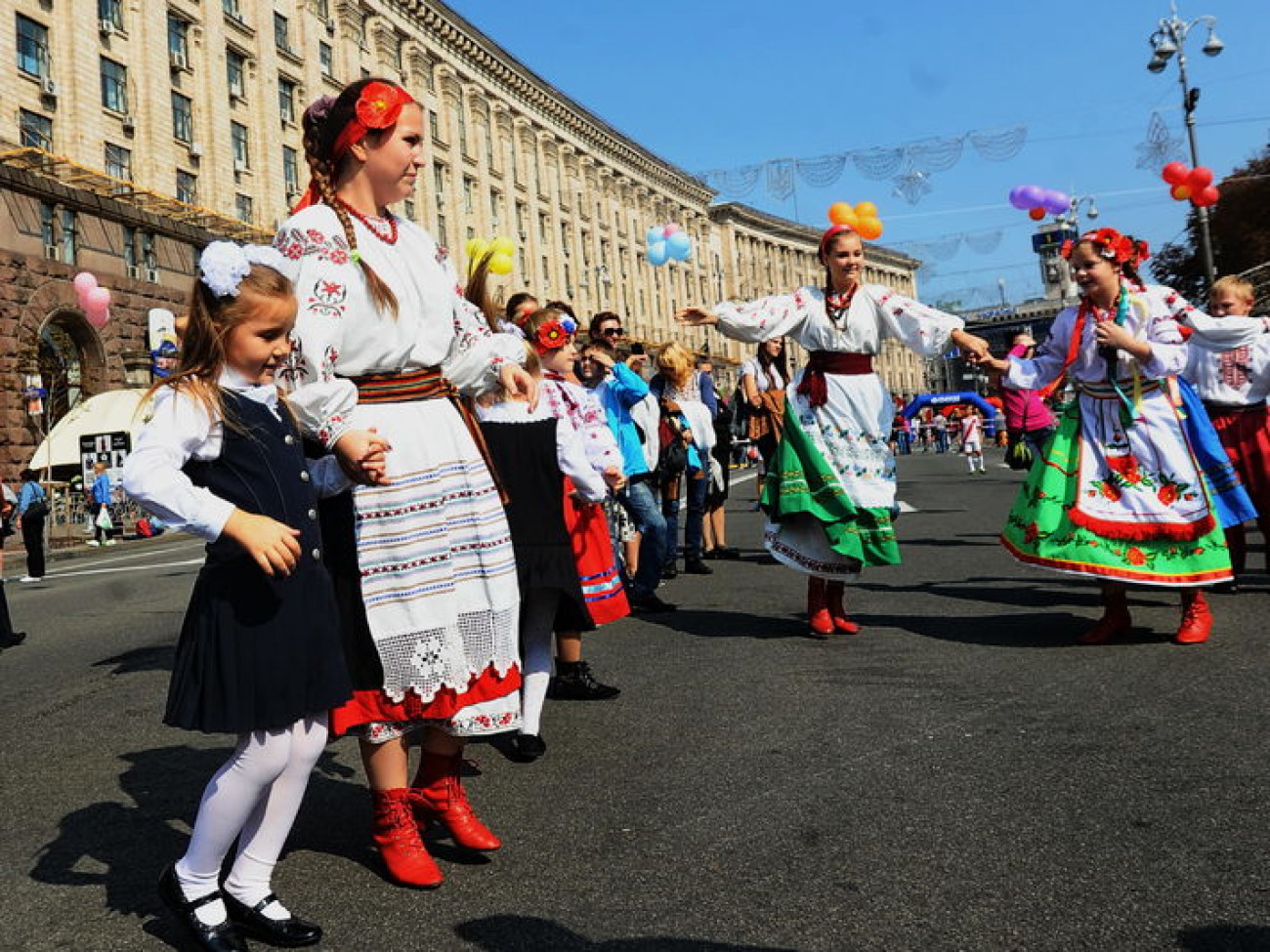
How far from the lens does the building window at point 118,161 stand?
104ft

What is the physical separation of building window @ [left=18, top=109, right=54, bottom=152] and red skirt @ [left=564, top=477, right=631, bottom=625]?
2832 cm

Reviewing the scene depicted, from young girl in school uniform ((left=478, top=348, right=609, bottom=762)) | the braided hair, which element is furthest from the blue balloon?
the braided hair

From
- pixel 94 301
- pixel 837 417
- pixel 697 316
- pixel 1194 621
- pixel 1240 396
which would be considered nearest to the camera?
pixel 1194 621

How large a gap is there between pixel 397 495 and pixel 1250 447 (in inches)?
258

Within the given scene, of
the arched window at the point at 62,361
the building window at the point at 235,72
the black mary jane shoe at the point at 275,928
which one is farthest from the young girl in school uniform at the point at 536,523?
the building window at the point at 235,72

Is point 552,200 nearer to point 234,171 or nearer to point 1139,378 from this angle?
point 234,171

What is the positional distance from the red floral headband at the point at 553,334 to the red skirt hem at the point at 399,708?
2.48 meters

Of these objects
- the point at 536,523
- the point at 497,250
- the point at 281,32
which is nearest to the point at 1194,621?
the point at 536,523

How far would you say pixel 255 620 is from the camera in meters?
2.60

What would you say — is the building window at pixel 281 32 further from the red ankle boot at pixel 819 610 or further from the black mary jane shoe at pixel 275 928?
the black mary jane shoe at pixel 275 928

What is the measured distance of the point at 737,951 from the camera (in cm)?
246

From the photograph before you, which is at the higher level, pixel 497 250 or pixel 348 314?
pixel 497 250

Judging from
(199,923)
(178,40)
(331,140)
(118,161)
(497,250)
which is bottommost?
(199,923)

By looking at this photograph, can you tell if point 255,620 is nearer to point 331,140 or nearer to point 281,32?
point 331,140
